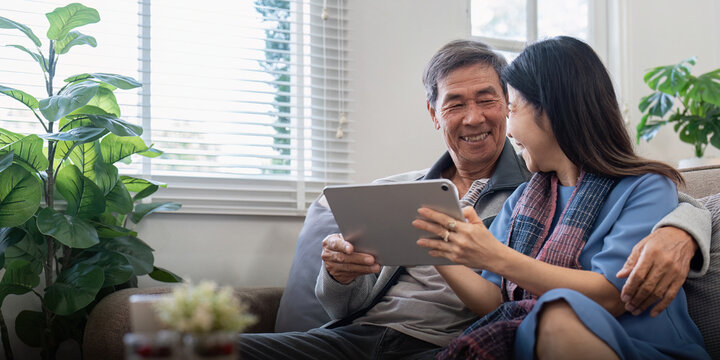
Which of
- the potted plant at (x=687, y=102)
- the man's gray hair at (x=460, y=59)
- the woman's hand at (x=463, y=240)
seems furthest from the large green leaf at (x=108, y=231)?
the potted plant at (x=687, y=102)

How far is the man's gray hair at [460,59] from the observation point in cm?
192

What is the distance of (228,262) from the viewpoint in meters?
2.54

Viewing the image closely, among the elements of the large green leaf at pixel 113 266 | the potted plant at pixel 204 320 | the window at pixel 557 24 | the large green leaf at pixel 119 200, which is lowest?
the large green leaf at pixel 113 266

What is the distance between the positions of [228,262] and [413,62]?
117 centimetres

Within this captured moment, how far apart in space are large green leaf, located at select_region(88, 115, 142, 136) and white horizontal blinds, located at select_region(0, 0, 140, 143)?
40cm

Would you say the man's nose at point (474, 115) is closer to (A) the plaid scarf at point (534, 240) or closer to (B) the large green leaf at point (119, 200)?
(A) the plaid scarf at point (534, 240)

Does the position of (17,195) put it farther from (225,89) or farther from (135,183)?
(225,89)

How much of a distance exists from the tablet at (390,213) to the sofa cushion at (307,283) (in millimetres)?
528

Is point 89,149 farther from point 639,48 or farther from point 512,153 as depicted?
point 639,48

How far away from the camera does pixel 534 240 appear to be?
4.73 feet

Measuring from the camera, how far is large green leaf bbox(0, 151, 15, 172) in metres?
1.88

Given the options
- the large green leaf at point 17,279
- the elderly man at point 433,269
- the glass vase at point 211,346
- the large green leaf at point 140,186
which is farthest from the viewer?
the large green leaf at point 140,186

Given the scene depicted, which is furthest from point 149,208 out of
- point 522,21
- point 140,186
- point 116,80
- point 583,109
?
point 522,21

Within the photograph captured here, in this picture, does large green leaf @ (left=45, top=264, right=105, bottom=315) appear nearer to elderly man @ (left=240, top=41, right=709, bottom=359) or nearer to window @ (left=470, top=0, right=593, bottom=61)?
elderly man @ (left=240, top=41, right=709, bottom=359)
